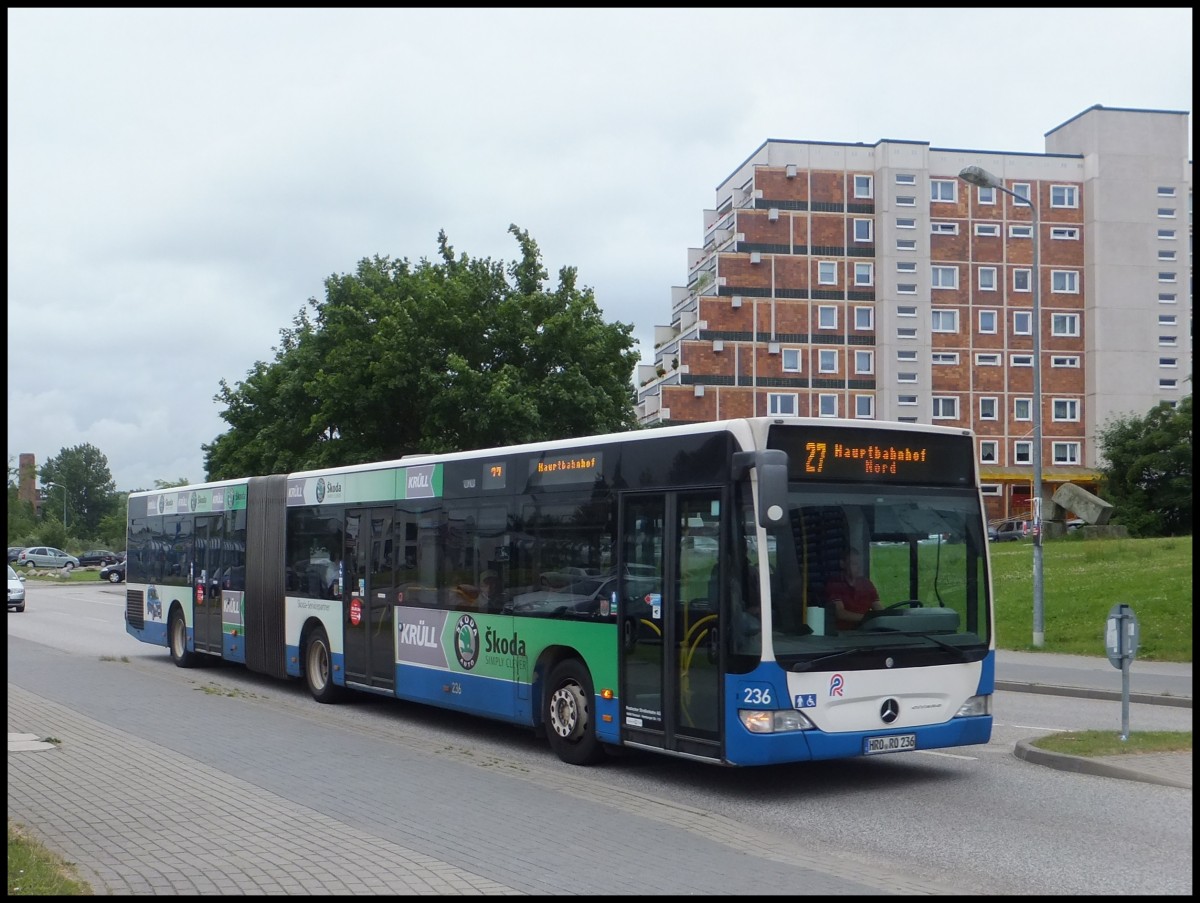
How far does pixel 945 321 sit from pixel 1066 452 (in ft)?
37.3

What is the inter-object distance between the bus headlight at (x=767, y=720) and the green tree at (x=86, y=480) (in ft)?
543

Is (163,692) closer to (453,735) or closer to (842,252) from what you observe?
(453,735)

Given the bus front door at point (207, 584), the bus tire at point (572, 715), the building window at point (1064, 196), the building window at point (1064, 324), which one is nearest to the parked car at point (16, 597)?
the bus front door at point (207, 584)

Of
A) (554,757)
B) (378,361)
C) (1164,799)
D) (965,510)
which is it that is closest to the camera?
(1164,799)

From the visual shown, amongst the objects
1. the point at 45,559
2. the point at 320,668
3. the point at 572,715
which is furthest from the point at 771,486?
the point at 45,559

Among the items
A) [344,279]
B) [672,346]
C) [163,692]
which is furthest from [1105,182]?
[163,692]

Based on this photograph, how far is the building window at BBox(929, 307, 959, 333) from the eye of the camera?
270 ft

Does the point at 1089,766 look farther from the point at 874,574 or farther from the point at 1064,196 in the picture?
the point at 1064,196

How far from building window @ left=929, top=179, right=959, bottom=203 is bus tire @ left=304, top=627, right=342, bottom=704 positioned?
232 ft

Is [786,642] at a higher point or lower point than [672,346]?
lower

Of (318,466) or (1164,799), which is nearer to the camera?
(1164,799)

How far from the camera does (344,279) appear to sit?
44.9m

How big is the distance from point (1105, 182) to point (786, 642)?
80.3m

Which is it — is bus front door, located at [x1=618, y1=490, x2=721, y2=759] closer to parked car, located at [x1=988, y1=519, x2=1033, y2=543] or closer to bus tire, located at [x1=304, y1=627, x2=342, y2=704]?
bus tire, located at [x1=304, y1=627, x2=342, y2=704]
